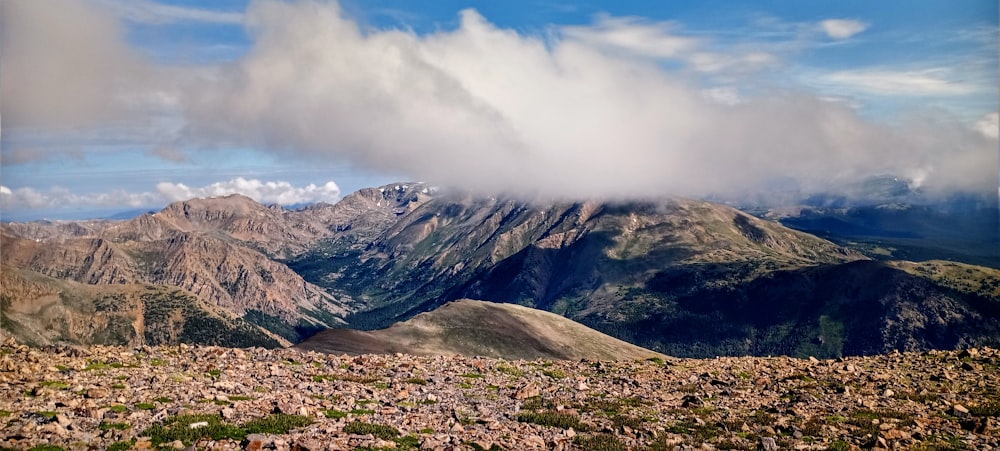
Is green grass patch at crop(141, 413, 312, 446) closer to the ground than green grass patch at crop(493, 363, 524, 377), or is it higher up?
higher up

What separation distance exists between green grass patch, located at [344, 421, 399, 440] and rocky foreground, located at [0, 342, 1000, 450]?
0.09 metres

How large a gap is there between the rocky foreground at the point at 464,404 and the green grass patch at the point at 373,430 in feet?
0.30

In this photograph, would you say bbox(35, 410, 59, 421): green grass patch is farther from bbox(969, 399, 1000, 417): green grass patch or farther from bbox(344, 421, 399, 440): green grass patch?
bbox(969, 399, 1000, 417): green grass patch

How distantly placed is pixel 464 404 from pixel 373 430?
37.5 feet

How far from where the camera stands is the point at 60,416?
108 feet

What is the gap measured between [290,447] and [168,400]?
1339cm

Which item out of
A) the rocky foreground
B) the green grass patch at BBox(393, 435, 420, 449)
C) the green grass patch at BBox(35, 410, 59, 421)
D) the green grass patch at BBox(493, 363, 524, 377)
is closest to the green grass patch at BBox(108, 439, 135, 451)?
the rocky foreground

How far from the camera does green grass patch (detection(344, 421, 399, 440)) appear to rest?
3305cm

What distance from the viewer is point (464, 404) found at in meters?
44.1

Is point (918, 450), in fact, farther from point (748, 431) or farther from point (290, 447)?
point (290, 447)

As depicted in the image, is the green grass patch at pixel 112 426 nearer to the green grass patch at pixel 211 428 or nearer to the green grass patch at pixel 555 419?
the green grass patch at pixel 211 428

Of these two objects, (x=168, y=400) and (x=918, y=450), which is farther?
(x=168, y=400)

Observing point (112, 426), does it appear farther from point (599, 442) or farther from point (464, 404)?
point (599, 442)

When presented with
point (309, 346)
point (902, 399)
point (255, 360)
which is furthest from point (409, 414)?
point (309, 346)
